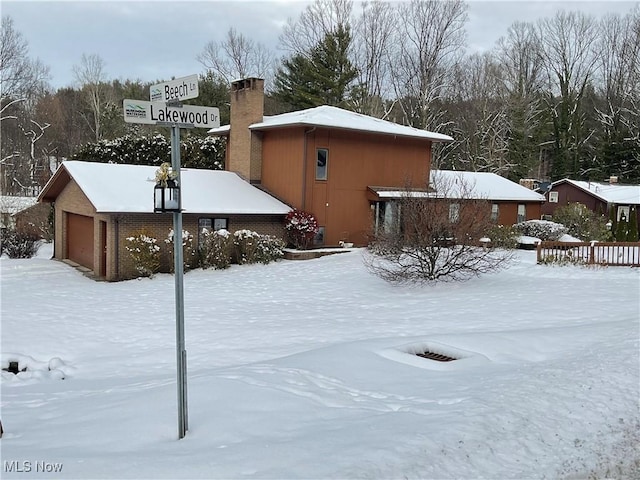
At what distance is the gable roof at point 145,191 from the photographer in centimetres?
1980

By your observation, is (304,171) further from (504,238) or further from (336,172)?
(504,238)

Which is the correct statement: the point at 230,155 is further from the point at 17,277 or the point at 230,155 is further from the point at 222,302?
the point at 222,302

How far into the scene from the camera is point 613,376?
23.5ft

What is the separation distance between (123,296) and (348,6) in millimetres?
35444

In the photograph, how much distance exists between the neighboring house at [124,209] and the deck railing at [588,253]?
9.98 metres

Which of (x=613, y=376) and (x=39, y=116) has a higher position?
(x=39, y=116)

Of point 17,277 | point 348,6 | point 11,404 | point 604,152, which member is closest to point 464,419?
point 11,404

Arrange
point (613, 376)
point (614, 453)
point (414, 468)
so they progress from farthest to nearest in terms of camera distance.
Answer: point (613, 376) < point (614, 453) < point (414, 468)

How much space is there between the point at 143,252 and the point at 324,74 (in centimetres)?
2702

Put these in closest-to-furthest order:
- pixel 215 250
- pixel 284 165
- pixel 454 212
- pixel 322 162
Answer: pixel 454 212 < pixel 215 250 < pixel 322 162 < pixel 284 165

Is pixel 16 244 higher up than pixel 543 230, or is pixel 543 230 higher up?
pixel 543 230

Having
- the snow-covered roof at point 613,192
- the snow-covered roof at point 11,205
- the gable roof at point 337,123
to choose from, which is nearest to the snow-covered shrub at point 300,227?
the gable roof at point 337,123

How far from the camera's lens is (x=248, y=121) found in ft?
85.2

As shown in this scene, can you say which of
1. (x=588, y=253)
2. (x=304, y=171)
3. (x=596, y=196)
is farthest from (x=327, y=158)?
(x=596, y=196)
